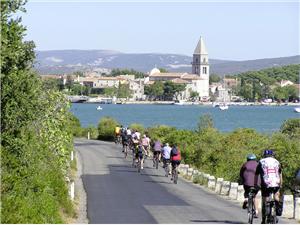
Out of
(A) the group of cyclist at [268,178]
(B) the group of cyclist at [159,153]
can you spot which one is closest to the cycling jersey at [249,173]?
(A) the group of cyclist at [268,178]

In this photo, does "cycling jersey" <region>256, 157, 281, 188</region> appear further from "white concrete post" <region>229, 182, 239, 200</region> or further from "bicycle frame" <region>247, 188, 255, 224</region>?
"white concrete post" <region>229, 182, 239, 200</region>

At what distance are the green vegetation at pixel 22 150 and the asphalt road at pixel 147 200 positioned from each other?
4.97 feet

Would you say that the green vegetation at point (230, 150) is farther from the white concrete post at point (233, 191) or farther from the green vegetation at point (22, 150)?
the green vegetation at point (22, 150)

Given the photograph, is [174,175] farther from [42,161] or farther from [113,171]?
[42,161]

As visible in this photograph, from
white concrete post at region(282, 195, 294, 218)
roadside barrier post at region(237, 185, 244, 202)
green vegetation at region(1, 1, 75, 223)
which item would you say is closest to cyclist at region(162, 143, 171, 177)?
roadside barrier post at region(237, 185, 244, 202)

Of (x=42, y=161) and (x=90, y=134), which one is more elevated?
(x=42, y=161)

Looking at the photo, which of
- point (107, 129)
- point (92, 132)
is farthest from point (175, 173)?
point (92, 132)

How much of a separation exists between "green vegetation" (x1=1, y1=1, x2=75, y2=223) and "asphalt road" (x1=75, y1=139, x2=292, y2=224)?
151 cm

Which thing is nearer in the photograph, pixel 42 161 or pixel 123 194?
pixel 42 161

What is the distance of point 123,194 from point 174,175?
5170 millimetres

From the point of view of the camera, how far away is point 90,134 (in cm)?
7244

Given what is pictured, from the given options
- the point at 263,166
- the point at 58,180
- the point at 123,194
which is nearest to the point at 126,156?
the point at 123,194

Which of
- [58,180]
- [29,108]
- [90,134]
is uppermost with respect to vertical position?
[29,108]

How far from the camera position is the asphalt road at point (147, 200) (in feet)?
60.3
